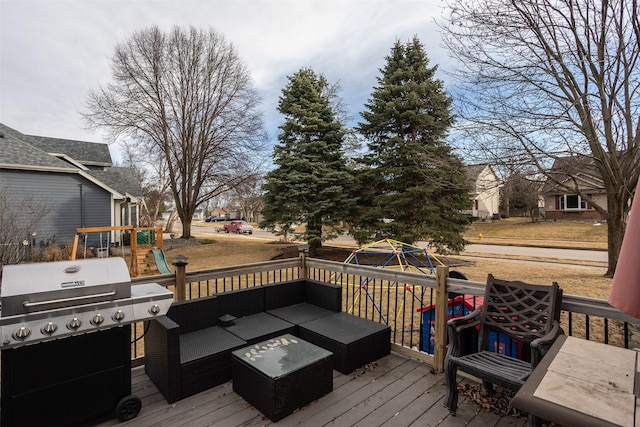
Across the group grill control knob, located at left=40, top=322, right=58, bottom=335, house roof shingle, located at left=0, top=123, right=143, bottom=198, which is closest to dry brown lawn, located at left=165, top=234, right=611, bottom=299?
house roof shingle, located at left=0, top=123, right=143, bottom=198

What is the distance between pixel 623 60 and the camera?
5555 mm

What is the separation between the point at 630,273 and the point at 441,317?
2.42m

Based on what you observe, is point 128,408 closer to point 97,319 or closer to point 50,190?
point 97,319

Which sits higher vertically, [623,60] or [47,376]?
[623,60]

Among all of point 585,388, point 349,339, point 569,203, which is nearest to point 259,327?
point 349,339

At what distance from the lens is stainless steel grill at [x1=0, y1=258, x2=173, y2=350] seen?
74.2 inches

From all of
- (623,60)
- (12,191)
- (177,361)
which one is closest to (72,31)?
(12,191)

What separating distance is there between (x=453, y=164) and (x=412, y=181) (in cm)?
308

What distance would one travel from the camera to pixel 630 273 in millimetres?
864

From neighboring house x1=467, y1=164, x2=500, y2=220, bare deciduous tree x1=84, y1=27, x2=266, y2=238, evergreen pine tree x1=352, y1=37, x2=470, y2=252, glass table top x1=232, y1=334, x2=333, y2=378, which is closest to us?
glass table top x1=232, y1=334, x2=333, y2=378

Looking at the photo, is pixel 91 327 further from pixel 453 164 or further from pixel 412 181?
pixel 412 181

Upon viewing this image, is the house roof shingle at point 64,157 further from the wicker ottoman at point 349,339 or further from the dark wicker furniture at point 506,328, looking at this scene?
the dark wicker furniture at point 506,328

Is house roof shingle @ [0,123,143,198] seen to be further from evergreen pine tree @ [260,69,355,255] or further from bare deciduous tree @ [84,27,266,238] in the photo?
evergreen pine tree @ [260,69,355,255]

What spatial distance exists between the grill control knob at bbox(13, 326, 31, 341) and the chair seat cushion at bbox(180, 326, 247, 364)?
3.50 feet
